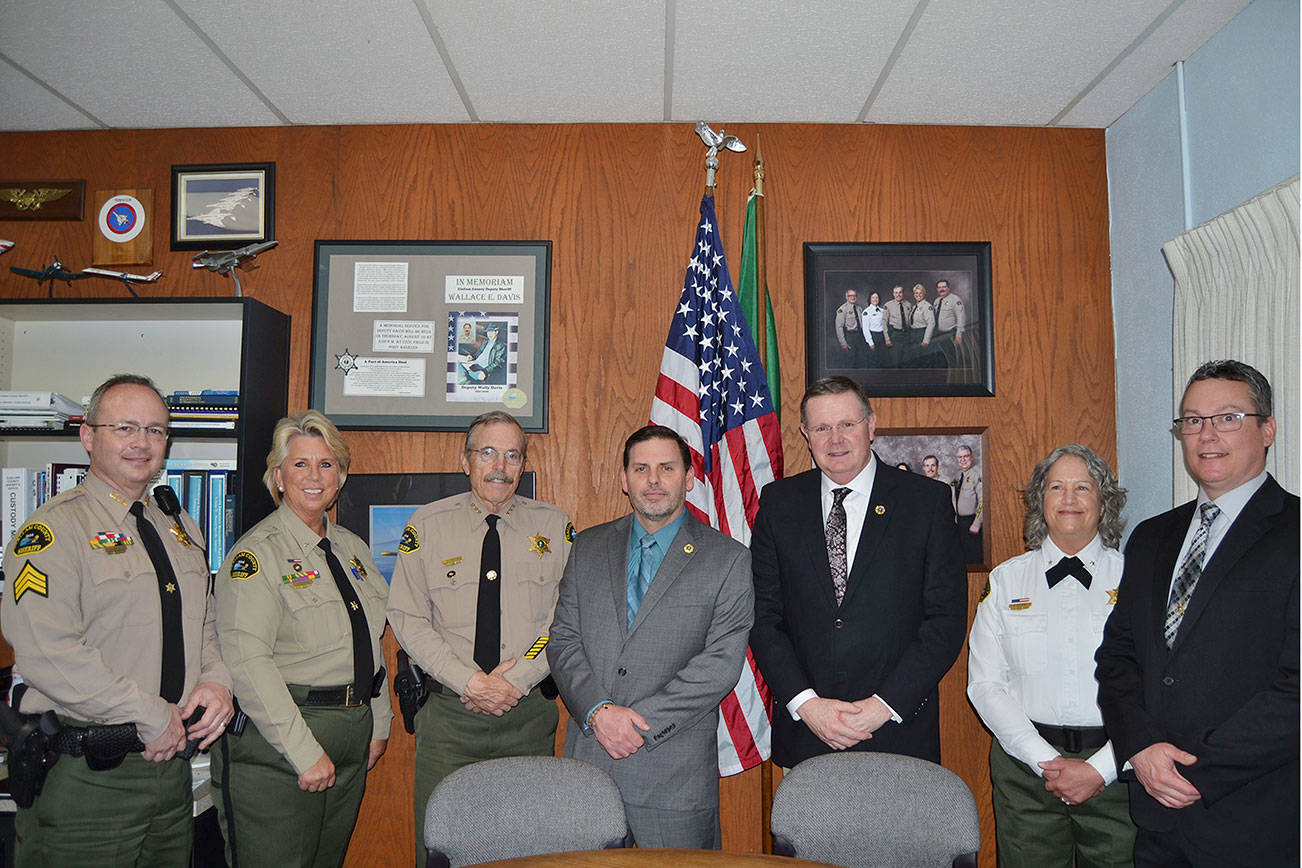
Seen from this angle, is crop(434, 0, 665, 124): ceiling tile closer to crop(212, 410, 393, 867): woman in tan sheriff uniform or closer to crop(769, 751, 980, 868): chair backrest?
crop(212, 410, 393, 867): woman in tan sheriff uniform

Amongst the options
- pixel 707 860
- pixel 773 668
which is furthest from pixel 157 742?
pixel 773 668

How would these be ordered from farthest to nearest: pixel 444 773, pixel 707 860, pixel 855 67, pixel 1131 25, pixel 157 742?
pixel 855 67
pixel 1131 25
pixel 444 773
pixel 157 742
pixel 707 860

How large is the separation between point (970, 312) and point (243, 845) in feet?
10.8

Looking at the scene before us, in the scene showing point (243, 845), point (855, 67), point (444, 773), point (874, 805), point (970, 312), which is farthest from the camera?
point (970, 312)

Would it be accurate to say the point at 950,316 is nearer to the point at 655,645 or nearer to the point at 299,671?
the point at 655,645

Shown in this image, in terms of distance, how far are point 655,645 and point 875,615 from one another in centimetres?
68

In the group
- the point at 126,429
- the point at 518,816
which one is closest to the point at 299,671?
the point at 126,429

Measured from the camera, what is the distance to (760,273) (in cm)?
350

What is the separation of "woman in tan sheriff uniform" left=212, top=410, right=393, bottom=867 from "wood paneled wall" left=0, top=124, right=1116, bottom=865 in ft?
2.47

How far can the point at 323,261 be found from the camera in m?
3.59

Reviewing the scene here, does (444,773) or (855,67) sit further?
(855,67)

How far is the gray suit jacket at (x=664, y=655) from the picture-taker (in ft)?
8.09

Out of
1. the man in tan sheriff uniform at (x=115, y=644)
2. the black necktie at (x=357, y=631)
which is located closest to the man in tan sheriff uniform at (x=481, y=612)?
the black necktie at (x=357, y=631)

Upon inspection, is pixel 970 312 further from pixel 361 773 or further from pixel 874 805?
pixel 361 773
